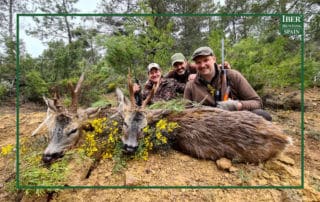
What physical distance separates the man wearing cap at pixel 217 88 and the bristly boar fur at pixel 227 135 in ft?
1.48

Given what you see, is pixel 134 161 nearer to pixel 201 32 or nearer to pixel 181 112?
pixel 181 112

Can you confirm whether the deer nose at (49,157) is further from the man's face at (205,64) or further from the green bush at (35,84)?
the green bush at (35,84)

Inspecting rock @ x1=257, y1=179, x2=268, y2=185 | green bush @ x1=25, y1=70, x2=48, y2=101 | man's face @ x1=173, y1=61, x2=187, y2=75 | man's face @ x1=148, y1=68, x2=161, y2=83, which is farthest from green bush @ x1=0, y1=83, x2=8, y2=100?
rock @ x1=257, y1=179, x2=268, y2=185

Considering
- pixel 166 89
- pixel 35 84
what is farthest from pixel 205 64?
pixel 35 84

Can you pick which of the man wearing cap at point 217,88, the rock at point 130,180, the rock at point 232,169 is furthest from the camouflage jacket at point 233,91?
the rock at point 130,180

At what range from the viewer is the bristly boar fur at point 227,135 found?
2.66 meters

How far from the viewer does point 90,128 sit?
339cm

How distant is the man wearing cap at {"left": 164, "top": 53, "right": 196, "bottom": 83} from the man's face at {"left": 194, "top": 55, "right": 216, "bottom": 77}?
1232mm

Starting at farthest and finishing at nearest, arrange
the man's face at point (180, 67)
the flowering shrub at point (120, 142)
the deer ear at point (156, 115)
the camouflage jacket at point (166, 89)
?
the man's face at point (180, 67) → the camouflage jacket at point (166, 89) → the deer ear at point (156, 115) → the flowering shrub at point (120, 142)

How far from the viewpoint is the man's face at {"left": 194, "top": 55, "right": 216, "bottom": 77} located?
3.51 m

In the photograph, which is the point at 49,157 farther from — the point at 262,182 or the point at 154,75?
the point at 154,75

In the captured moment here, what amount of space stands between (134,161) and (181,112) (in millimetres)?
812

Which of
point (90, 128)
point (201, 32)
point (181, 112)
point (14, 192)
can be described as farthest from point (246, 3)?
point (14, 192)

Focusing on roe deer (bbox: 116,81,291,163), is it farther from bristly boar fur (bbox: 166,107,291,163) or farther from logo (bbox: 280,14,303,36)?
logo (bbox: 280,14,303,36)
